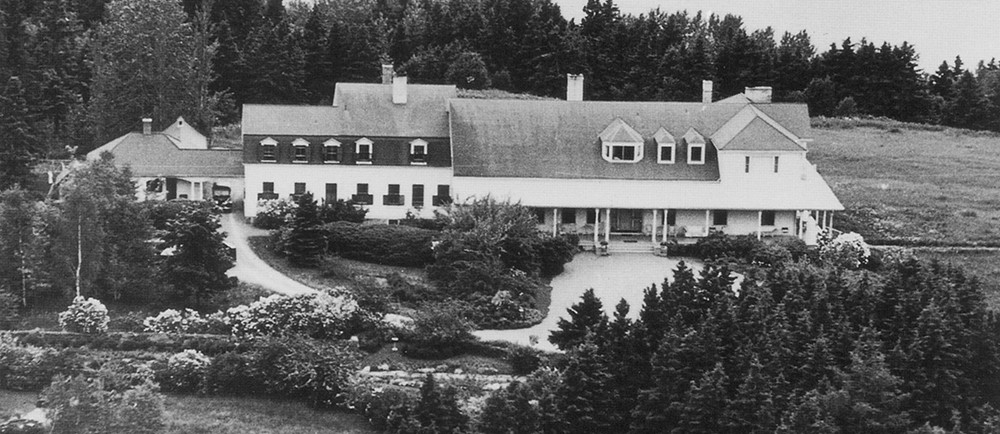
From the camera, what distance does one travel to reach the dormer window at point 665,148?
187ft

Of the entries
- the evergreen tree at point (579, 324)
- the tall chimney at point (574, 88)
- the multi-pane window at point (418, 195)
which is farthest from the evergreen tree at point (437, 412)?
the tall chimney at point (574, 88)

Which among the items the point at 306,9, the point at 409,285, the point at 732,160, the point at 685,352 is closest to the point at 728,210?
the point at 732,160

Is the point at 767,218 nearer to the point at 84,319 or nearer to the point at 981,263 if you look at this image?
the point at 981,263

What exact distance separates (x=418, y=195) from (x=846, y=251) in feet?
60.4

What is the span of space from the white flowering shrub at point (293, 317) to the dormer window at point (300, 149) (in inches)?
590

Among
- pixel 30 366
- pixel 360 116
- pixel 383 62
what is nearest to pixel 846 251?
pixel 360 116

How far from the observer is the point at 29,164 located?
57594 mm

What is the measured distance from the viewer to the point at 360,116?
190 ft

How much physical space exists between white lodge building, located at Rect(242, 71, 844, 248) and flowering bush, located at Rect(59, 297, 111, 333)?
1533 cm

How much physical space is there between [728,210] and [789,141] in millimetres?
4057

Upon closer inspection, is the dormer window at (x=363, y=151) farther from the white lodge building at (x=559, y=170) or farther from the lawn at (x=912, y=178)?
the lawn at (x=912, y=178)

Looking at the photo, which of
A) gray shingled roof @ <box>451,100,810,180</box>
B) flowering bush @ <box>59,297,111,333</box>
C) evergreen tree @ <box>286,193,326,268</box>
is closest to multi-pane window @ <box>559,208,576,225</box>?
gray shingled roof @ <box>451,100,810,180</box>

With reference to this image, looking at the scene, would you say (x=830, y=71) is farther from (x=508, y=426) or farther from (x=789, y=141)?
(x=508, y=426)

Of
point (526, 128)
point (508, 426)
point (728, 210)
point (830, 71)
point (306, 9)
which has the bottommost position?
point (508, 426)
